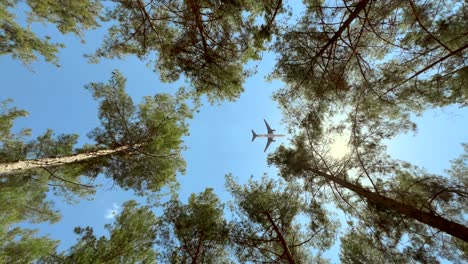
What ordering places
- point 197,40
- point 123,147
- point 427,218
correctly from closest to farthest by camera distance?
1. point 427,218
2. point 197,40
3. point 123,147

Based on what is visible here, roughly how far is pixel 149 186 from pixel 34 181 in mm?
Answer: 3720

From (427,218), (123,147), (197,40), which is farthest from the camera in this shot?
(123,147)

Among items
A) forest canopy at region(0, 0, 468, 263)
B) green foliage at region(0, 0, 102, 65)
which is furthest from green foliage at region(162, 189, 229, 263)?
green foliage at region(0, 0, 102, 65)

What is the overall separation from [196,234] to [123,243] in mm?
1881

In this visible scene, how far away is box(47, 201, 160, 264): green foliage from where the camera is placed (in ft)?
23.7

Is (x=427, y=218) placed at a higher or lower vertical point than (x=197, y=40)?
lower

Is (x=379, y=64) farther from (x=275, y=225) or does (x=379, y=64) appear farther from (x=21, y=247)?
(x=21, y=247)

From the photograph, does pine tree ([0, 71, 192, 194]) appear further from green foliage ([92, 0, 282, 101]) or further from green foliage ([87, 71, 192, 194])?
green foliage ([92, 0, 282, 101])

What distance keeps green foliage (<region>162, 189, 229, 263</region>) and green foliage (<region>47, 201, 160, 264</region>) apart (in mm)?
480

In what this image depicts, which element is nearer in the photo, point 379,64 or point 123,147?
point 379,64

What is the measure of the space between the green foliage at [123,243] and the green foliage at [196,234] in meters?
0.48

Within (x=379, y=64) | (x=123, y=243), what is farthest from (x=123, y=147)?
(x=379, y=64)

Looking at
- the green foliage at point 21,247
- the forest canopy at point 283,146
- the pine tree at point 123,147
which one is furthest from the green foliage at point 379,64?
the green foliage at point 21,247

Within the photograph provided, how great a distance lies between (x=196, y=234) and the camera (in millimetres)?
7930
